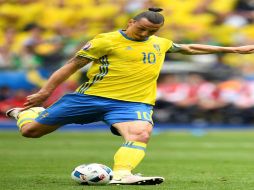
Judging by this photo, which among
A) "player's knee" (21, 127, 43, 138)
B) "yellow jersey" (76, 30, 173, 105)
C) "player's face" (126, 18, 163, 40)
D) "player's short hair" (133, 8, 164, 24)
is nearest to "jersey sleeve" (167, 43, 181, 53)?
"yellow jersey" (76, 30, 173, 105)

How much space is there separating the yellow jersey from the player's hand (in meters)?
0.48

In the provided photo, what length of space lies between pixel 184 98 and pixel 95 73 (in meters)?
18.7

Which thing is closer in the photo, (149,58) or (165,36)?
(149,58)

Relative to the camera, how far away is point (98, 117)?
943 centimetres

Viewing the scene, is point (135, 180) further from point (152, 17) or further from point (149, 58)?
point (152, 17)

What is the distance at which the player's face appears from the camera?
8.95 meters

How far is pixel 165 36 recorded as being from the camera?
30.1 m

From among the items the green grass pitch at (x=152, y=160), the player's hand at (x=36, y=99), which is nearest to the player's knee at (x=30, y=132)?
the player's hand at (x=36, y=99)

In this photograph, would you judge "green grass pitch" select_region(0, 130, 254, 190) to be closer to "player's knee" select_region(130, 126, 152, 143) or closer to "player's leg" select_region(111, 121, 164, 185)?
"player's leg" select_region(111, 121, 164, 185)

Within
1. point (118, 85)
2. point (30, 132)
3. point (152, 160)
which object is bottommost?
point (30, 132)

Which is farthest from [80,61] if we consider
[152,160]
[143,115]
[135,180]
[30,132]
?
[152,160]

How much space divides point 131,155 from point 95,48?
128 centimetres

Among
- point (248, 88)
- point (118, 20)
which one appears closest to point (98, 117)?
A: point (248, 88)

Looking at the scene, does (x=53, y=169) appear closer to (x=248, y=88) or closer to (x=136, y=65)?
(x=136, y=65)
